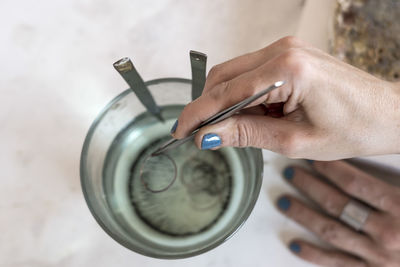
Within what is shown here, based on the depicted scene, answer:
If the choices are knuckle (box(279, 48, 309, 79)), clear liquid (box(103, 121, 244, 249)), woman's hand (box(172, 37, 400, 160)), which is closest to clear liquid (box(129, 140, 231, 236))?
clear liquid (box(103, 121, 244, 249))

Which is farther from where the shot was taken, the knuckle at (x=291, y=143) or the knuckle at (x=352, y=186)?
the knuckle at (x=352, y=186)

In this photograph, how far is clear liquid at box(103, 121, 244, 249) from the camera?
1.59ft

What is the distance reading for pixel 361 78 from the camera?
1.26 ft

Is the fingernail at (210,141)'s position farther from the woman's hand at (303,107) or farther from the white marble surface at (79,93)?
the white marble surface at (79,93)

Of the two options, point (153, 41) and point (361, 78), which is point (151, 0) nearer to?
point (153, 41)

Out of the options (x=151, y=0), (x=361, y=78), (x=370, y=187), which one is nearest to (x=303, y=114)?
(x=361, y=78)

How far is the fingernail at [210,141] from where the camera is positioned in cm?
39

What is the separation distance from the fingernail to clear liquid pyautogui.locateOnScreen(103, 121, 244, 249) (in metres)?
0.11

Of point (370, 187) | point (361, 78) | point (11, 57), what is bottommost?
point (370, 187)

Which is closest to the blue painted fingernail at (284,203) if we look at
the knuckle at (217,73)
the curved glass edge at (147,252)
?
the curved glass edge at (147,252)

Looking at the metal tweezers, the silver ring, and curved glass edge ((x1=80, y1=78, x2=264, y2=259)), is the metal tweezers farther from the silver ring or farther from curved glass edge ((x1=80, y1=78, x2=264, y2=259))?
the silver ring

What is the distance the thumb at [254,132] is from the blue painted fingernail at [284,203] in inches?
6.2

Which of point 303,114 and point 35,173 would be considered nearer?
point 303,114

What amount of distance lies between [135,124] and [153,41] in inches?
5.5
